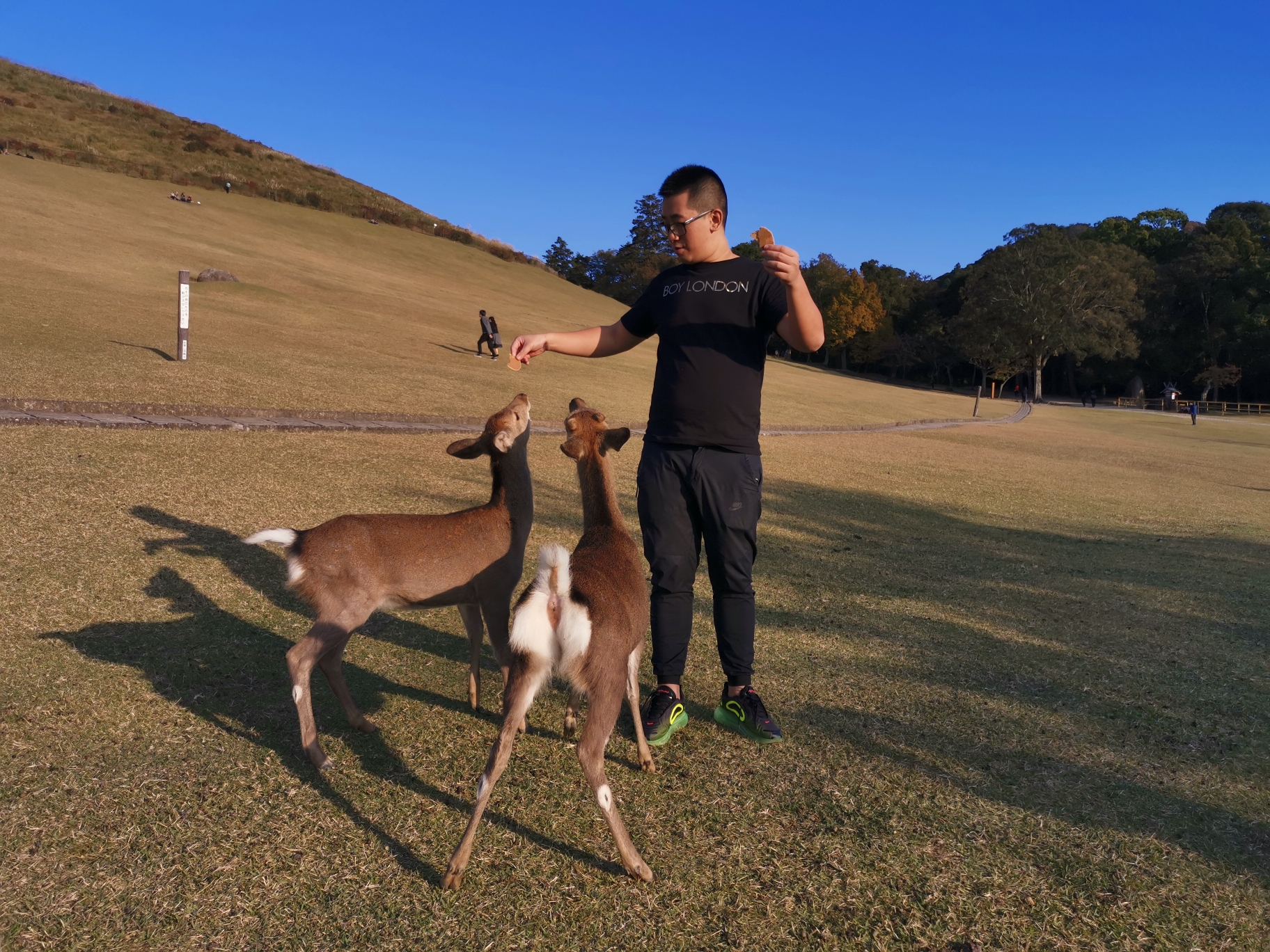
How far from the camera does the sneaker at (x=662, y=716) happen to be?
3.87 m

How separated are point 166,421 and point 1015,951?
1072 cm

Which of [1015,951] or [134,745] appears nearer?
[1015,951]

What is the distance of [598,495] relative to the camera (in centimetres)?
391

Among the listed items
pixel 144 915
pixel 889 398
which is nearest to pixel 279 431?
pixel 144 915

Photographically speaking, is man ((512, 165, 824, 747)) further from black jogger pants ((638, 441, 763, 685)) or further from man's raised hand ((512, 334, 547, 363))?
man's raised hand ((512, 334, 547, 363))

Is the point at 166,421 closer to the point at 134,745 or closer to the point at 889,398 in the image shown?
the point at 134,745

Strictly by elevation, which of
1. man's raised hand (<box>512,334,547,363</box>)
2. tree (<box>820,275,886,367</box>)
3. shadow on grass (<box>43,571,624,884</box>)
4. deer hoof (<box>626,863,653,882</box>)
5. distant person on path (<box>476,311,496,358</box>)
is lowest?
shadow on grass (<box>43,571,624,884</box>)

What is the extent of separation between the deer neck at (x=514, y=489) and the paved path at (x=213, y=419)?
7339 millimetres

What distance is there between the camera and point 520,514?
451cm

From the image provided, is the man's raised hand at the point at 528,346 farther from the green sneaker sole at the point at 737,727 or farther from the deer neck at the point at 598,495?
the green sneaker sole at the point at 737,727

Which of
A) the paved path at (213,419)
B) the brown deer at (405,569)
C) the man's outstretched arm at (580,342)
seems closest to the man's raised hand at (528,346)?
the man's outstretched arm at (580,342)

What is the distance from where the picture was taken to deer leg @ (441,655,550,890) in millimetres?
2766

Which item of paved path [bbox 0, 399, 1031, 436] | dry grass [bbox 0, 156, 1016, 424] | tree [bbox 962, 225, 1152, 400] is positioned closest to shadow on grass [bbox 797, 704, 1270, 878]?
paved path [bbox 0, 399, 1031, 436]

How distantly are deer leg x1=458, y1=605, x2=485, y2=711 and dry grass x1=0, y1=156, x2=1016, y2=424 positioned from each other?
9.43 meters
